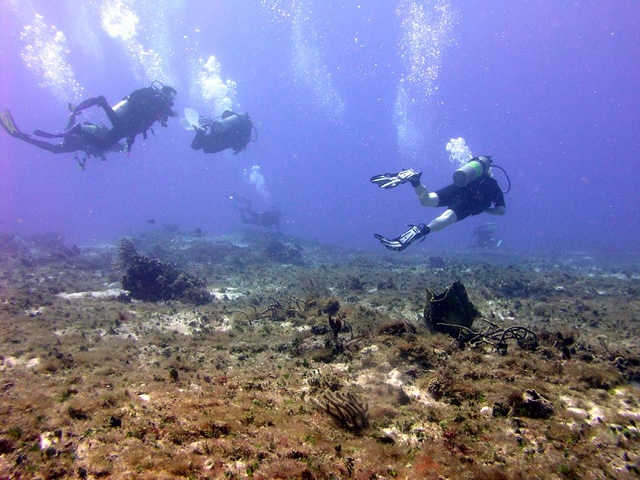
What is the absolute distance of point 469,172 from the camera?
896cm

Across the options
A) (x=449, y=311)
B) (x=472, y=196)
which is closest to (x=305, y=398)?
(x=449, y=311)

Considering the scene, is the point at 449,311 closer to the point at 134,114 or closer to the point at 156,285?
the point at 156,285

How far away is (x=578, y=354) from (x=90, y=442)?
6.33m

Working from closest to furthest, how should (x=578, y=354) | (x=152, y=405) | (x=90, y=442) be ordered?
(x=90, y=442) → (x=152, y=405) → (x=578, y=354)

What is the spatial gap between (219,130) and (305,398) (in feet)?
53.7

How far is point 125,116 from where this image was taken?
14.3 meters

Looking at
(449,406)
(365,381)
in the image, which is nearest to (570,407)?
(449,406)

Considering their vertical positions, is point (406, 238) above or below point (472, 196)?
below

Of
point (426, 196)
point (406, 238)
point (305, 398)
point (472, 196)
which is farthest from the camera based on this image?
point (472, 196)

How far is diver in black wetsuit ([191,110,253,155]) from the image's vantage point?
17.1 metres

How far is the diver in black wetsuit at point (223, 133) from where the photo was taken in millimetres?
17062

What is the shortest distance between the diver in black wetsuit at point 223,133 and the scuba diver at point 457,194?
11.5 m

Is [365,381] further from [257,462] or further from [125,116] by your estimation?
[125,116]

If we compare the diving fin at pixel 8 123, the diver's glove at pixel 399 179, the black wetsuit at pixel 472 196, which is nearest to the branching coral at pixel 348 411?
the diver's glove at pixel 399 179
